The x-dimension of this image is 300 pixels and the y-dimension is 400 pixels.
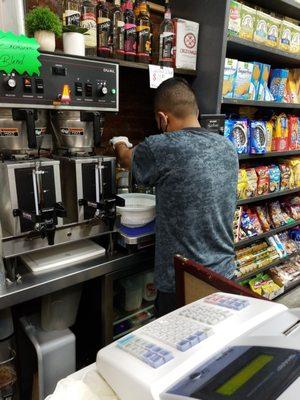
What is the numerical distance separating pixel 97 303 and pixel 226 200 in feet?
2.64

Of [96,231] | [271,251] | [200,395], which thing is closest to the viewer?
[200,395]

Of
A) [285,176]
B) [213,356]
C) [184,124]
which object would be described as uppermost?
[184,124]

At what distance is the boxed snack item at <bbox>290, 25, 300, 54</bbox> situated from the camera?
2.34 m

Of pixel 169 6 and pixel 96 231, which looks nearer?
pixel 96 231

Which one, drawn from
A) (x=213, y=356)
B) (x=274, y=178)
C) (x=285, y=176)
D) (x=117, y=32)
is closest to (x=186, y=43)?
(x=117, y=32)

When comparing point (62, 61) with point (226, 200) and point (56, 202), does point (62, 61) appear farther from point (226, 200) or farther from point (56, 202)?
point (226, 200)

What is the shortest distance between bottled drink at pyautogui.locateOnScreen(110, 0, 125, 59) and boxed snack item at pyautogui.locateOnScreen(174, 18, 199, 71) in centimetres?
34

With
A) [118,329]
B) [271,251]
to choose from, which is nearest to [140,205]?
[118,329]

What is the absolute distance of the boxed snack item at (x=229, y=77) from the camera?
1906 millimetres

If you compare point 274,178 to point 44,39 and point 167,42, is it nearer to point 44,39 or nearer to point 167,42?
point 167,42

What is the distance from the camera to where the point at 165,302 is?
156 cm

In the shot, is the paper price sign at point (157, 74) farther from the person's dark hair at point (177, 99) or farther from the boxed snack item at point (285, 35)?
the boxed snack item at point (285, 35)

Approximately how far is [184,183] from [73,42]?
73 cm

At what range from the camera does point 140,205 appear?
1675mm
